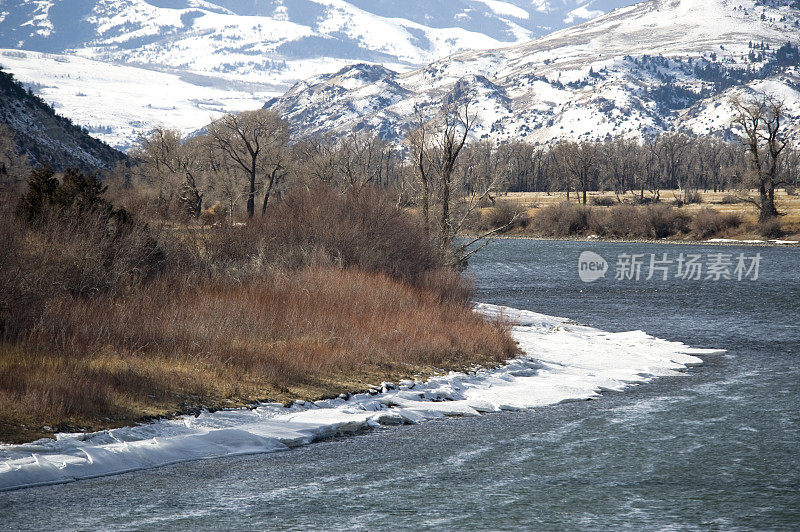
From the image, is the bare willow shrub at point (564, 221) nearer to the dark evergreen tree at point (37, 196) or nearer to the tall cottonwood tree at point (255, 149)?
the tall cottonwood tree at point (255, 149)

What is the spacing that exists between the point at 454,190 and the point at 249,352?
2749cm

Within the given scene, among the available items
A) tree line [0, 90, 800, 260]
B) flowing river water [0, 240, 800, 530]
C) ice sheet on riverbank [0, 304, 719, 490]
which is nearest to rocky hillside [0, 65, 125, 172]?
tree line [0, 90, 800, 260]

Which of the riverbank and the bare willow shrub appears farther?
the bare willow shrub

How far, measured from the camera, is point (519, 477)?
13469 millimetres

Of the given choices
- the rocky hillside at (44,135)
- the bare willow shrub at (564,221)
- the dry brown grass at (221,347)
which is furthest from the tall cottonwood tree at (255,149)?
the dry brown grass at (221,347)

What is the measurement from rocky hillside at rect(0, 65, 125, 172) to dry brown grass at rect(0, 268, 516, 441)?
101320 mm

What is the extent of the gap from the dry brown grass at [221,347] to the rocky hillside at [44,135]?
10132 cm

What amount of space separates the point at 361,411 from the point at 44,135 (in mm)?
128392

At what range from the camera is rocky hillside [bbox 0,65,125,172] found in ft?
393

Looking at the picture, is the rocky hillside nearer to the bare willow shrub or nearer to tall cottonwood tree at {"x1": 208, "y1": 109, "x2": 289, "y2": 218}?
tall cottonwood tree at {"x1": 208, "y1": 109, "x2": 289, "y2": 218}

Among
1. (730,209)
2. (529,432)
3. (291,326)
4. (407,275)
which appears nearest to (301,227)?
(407,275)

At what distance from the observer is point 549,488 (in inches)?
506

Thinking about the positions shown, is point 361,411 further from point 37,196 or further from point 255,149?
point 255,149

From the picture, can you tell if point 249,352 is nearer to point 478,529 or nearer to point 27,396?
point 27,396
